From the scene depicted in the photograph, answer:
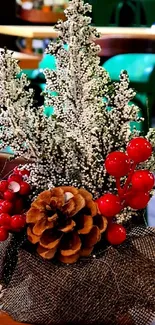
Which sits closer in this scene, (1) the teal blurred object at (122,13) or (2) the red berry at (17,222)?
(2) the red berry at (17,222)

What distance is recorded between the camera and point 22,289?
0.84 m

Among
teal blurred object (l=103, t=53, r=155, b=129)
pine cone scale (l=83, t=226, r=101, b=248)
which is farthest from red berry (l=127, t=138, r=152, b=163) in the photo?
teal blurred object (l=103, t=53, r=155, b=129)

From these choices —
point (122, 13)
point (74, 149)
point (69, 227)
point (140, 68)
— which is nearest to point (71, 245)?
point (69, 227)

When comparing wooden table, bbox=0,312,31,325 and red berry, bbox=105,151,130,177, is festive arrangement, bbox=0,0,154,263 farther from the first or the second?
wooden table, bbox=0,312,31,325

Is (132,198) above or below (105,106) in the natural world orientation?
below

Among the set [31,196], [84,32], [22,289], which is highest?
[84,32]

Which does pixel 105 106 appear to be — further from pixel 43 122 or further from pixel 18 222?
pixel 18 222

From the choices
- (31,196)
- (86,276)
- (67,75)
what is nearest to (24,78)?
(67,75)

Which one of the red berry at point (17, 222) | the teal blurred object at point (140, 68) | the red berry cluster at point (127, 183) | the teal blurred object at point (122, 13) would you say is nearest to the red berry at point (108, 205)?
the red berry cluster at point (127, 183)

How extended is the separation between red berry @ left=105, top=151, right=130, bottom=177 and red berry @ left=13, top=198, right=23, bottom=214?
0.51ft

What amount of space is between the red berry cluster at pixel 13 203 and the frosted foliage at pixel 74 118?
0.03 metres

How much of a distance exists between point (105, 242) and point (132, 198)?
73 millimetres

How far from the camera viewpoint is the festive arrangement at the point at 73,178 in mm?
797

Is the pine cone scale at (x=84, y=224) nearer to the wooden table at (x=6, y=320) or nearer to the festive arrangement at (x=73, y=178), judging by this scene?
the festive arrangement at (x=73, y=178)
